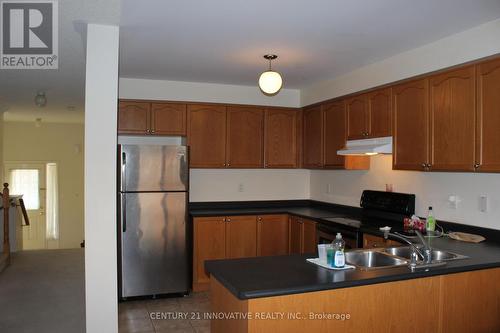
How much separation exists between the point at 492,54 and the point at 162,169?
311 centimetres

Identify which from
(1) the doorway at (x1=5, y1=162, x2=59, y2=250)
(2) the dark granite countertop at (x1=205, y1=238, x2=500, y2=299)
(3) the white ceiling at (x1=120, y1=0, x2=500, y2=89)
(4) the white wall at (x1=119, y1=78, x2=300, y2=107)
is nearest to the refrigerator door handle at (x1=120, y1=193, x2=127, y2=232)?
(4) the white wall at (x1=119, y1=78, x2=300, y2=107)

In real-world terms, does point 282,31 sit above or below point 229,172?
above

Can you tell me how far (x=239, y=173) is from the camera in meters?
5.43

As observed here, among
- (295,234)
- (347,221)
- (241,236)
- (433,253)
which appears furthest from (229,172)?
(433,253)

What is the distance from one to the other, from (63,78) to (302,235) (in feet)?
10.3

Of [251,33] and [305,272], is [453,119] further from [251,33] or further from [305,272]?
[305,272]

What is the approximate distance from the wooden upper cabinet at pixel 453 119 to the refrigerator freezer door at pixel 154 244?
100 inches

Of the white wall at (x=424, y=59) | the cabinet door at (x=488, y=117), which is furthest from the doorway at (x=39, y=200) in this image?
the cabinet door at (x=488, y=117)

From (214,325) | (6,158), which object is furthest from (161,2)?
(6,158)

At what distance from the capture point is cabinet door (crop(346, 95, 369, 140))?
13.7ft

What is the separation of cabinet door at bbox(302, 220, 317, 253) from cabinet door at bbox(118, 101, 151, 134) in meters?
2.07

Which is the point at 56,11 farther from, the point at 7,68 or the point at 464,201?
the point at 464,201

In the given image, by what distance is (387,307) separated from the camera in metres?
2.24

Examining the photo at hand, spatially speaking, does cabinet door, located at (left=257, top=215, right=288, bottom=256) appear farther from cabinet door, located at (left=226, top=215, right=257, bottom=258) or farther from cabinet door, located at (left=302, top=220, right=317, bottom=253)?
cabinet door, located at (left=302, top=220, right=317, bottom=253)
